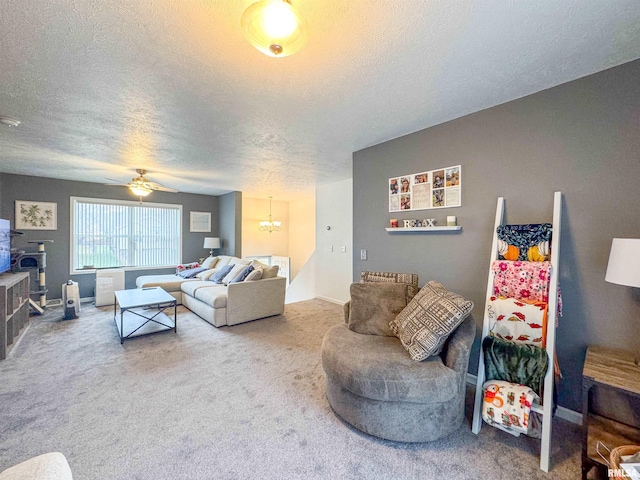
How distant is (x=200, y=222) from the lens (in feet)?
23.1

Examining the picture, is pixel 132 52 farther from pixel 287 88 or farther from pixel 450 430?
pixel 450 430

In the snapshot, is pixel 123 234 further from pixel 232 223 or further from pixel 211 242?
pixel 232 223

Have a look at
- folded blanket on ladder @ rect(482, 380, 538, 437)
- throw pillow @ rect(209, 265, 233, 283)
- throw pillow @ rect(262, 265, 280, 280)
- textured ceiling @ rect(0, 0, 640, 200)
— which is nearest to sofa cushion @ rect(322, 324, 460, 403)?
folded blanket on ladder @ rect(482, 380, 538, 437)

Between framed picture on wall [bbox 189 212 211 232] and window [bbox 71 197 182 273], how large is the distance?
279mm

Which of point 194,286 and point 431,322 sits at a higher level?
point 431,322

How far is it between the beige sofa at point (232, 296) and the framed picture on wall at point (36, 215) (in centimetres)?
202

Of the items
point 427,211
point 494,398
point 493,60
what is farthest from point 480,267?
point 493,60

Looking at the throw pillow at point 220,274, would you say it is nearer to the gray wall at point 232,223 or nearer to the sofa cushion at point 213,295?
the sofa cushion at point 213,295

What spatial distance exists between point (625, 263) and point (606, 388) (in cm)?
70

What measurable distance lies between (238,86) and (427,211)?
82.8 inches

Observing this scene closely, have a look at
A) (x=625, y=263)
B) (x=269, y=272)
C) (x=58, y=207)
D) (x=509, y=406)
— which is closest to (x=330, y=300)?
(x=269, y=272)

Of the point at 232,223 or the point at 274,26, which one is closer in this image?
the point at 274,26

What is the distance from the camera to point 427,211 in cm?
287

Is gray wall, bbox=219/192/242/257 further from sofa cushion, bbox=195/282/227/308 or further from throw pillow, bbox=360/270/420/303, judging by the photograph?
throw pillow, bbox=360/270/420/303
